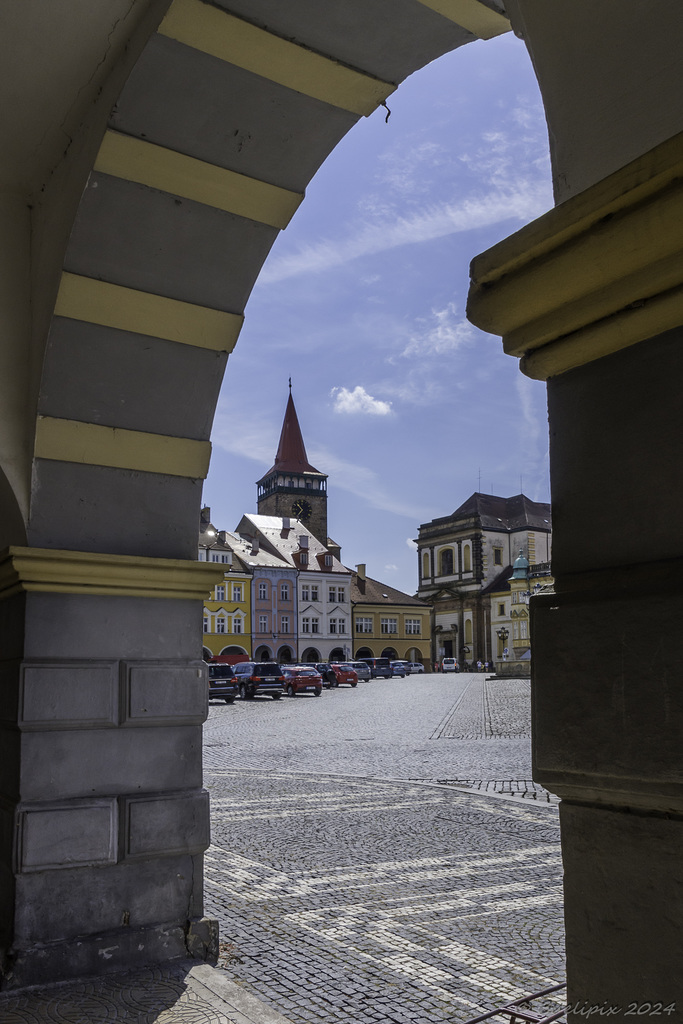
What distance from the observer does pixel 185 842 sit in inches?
169

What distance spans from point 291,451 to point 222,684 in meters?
53.7

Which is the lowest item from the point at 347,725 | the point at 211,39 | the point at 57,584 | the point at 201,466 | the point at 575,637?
the point at 347,725

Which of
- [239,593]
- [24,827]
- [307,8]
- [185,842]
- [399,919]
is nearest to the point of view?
[307,8]

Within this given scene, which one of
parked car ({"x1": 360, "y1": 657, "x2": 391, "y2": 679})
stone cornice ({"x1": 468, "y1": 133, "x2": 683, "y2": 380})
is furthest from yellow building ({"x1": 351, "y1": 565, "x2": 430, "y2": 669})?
stone cornice ({"x1": 468, "y1": 133, "x2": 683, "y2": 380})

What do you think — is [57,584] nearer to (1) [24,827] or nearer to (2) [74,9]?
(1) [24,827]

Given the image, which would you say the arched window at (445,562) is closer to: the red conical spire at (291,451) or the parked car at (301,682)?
the red conical spire at (291,451)

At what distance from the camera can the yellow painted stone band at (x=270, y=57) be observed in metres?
3.22

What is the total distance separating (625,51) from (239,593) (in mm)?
58641

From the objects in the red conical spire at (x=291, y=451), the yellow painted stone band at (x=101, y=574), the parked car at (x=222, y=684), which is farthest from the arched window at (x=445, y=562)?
the yellow painted stone band at (x=101, y=574)

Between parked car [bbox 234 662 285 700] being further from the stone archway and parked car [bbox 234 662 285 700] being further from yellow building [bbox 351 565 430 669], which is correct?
yellow building [bbox 351 565 430 669]

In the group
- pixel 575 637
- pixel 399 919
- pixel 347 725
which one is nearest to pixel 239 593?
pixel 347 725

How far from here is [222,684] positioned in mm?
29516

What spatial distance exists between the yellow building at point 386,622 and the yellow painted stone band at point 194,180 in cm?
6447

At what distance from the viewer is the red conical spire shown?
8069 centimetres
